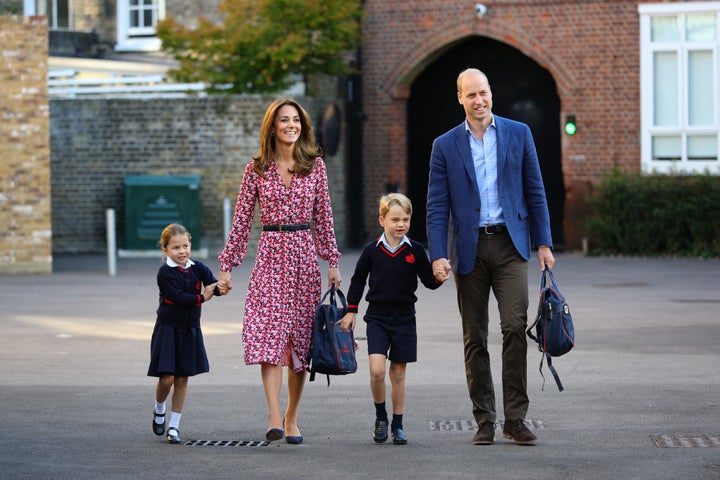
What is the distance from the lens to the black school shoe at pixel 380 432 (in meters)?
7.93

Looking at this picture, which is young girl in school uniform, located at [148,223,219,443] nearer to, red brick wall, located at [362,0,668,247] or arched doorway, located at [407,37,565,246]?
red brick wall, located at [362,0,668,247]

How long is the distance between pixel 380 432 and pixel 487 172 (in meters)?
1.55

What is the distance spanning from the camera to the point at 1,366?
11.5 meters

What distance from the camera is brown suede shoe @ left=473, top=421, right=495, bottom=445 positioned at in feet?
25.6

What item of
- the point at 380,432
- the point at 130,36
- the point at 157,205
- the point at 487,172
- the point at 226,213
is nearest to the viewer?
the point at 380,432

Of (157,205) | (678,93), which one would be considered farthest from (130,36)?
(678,93)

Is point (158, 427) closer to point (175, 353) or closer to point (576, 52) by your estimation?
point (175, 353)

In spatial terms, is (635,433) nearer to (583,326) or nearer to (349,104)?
(583,326)

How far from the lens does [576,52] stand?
25.0m

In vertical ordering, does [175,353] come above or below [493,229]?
below

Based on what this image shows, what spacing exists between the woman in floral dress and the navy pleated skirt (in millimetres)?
337

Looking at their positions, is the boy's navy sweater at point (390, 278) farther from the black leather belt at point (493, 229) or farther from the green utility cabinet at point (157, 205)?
the green utility cabinet at point (157, 205)

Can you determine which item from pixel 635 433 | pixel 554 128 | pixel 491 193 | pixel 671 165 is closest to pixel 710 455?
pixel 635 433

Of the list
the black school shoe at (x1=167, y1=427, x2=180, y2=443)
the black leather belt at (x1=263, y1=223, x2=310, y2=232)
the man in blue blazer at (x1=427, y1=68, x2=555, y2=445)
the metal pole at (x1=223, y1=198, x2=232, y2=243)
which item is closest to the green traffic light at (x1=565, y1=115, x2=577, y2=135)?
the metal pole at (x1=223, y1=198, x2=232, y2=243)
